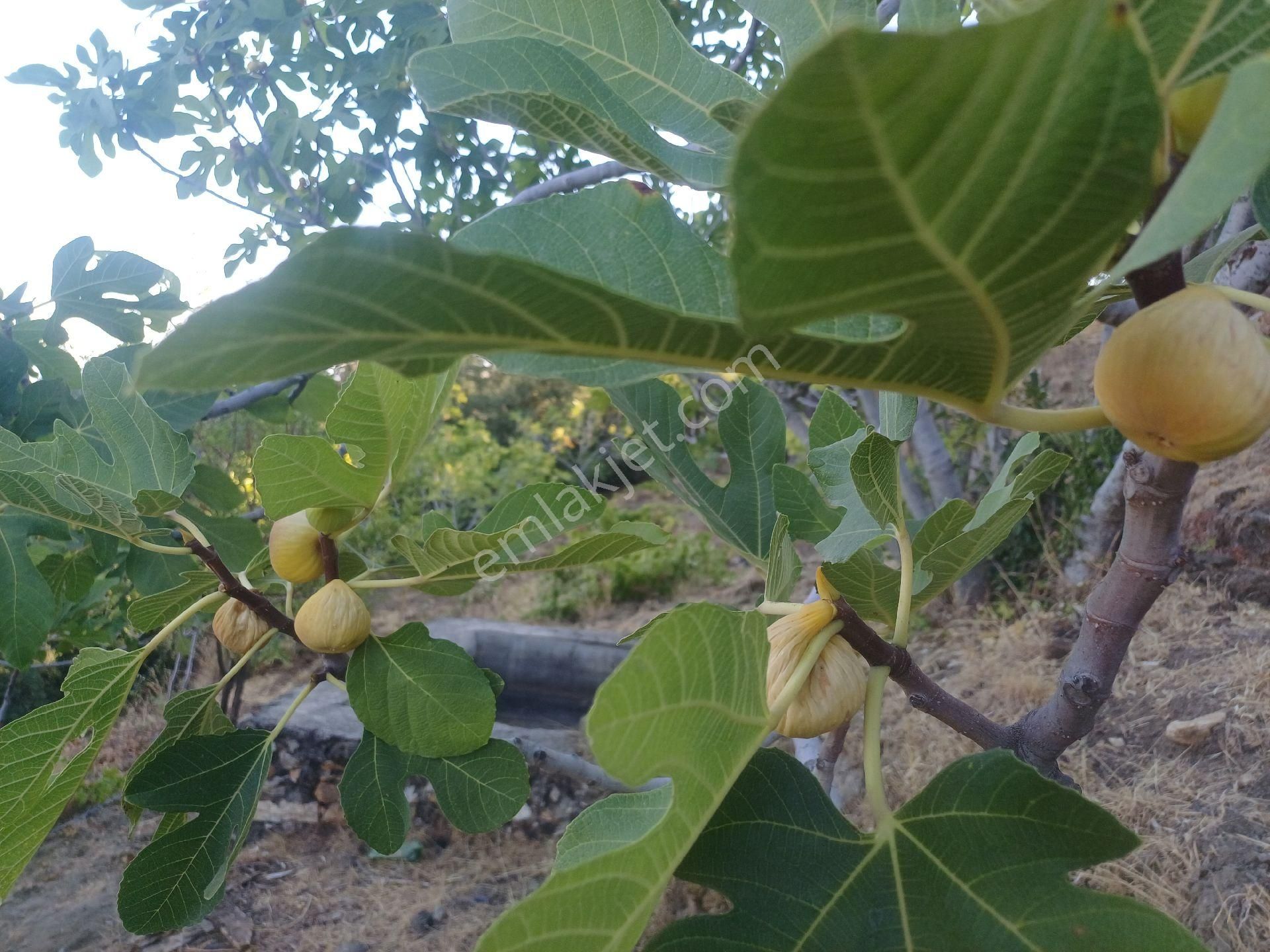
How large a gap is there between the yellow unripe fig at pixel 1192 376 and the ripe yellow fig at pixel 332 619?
2.25 ft

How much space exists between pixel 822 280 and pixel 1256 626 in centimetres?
243

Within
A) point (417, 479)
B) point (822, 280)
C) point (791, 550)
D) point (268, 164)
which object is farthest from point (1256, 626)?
point (417, 479)

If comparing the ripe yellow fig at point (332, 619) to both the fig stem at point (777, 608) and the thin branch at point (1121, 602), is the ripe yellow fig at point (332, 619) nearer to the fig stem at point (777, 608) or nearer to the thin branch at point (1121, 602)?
the fig stem at point (777, 608)

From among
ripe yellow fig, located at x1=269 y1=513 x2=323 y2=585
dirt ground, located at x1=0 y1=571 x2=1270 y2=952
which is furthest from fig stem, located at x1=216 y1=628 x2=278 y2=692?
dirt ground, located at x1=0 y1=571 x2=1270 y2=952

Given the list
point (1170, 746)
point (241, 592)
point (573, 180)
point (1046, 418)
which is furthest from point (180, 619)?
point (1170, 746)

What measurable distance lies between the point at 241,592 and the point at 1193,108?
842mm

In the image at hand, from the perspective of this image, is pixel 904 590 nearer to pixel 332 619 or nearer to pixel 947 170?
pixel 947 170

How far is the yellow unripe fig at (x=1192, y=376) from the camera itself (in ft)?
0.87

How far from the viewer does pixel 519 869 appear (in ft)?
7.52

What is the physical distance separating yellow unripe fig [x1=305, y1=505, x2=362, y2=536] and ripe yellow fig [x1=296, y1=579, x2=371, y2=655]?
0.18 feet

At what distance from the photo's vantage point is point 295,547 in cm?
79

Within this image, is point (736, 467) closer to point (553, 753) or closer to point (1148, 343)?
point (1148, 343)

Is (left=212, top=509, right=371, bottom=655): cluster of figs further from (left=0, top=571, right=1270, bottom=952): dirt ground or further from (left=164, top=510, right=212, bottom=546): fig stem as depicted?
(left=0, top=571, right=1270, bottom=952): dirt ground

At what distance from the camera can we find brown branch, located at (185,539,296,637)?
2.65 feet
